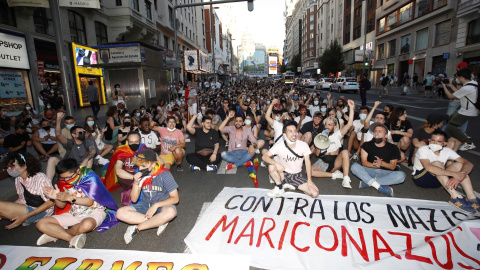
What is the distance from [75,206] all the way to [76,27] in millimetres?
18884

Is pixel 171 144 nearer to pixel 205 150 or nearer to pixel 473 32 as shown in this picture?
pixel 205 150

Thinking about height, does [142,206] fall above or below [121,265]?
above

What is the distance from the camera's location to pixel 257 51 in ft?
603

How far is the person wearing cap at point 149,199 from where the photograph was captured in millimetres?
3455

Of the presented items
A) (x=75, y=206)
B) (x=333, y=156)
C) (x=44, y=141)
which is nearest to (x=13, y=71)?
(x=44, y=141)

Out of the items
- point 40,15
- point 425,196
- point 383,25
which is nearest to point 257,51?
point 383,25

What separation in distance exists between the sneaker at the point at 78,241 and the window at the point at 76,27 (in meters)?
18.5

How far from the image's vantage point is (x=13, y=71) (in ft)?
44.5

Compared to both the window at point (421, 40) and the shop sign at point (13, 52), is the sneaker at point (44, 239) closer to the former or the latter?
the shop sign at point (13, 52)

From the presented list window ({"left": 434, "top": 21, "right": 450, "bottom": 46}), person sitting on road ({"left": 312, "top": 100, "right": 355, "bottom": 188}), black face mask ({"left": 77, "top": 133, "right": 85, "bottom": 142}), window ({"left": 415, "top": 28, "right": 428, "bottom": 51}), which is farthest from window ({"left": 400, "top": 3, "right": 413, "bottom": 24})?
black face mask ({"left": 77, "top": 133, "right": 85, "bottom": 142})

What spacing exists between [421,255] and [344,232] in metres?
0.82

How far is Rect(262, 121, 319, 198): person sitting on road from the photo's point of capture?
4.45 meters

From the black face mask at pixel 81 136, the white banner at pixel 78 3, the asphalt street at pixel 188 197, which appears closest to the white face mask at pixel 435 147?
the asphalt street at pixel 188 197

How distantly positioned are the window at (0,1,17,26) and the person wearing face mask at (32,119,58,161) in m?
9.95
